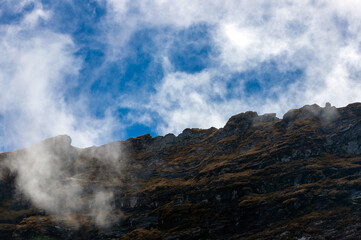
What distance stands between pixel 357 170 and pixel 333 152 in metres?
22.8

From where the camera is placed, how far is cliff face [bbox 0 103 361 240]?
88.6 metres

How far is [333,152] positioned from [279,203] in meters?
47.0

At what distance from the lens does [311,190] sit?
94.9 meters

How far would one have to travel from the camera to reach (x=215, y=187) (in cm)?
11975

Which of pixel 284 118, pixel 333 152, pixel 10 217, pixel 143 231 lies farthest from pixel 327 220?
pixel 10 217

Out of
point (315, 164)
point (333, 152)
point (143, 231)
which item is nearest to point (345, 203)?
point (315, 164)

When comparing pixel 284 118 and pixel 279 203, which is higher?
pixel 284 118

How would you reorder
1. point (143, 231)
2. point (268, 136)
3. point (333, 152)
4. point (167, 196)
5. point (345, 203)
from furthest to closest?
point (268, 136)
point (167, 196)
point (333, 152)
point (143, 231)
point (345, 203)

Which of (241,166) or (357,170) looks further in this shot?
(241,166)

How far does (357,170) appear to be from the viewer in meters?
98.6

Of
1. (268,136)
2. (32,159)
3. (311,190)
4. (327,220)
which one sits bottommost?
(327,220)

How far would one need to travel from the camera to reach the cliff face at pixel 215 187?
88562 millimetres

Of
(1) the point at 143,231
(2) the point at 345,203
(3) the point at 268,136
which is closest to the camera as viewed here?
(2) the point at 345,203

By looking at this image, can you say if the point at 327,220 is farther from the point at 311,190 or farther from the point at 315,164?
the point at 315,164
